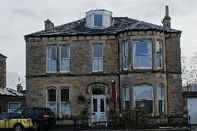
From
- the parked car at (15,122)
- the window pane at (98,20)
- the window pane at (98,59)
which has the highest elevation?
the window pane at (98,20)

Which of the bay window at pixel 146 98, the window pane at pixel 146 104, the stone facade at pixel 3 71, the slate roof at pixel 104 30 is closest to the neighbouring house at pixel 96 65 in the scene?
the slate roof at pixel 104 30

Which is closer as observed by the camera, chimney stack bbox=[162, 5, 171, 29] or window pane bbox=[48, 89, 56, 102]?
window pane bbox=[48, 89, 56, 102]

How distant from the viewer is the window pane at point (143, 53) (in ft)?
Result: 145

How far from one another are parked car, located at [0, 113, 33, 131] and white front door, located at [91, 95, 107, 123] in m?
8.83

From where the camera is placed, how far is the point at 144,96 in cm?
4372

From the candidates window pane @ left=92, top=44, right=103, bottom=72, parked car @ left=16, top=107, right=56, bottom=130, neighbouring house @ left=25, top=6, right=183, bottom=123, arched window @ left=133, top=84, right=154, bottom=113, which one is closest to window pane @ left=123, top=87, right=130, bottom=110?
neighbouring house @ left=25, top=6, right=183, bottom=123

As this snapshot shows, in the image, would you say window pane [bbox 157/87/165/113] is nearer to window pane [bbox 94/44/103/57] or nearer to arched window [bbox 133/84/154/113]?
arched window [bbox 133/84/154/113]

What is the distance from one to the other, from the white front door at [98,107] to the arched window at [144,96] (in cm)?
361

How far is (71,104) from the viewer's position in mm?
46531

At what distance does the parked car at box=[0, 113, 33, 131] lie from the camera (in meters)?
38.4

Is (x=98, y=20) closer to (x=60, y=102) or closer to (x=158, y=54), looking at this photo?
(x=158, y=54)

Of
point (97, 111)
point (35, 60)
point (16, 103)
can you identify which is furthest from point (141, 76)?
point (16, 103)

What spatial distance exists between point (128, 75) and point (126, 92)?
4.95 feet

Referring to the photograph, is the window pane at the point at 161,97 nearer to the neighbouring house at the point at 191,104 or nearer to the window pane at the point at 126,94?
the window pane at the point at 126,94
